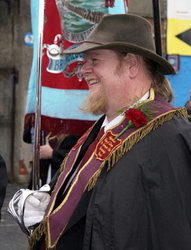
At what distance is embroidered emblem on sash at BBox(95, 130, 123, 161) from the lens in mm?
2352

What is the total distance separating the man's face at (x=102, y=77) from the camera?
243 cm

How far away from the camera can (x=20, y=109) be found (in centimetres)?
→ 1000

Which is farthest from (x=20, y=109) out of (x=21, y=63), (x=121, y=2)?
(x=121, y=2)

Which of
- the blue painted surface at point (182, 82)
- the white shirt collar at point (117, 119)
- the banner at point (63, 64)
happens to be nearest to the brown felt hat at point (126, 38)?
the white shirt collar at point (117, 119)

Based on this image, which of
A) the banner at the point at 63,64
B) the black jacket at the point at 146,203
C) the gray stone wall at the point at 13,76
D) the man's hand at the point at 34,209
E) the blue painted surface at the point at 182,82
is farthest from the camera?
the gray stone wall at the point at 13,76

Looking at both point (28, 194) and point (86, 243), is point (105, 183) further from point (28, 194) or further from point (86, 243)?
point (28, 194)

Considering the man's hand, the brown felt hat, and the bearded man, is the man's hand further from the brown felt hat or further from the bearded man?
the brown felt hat

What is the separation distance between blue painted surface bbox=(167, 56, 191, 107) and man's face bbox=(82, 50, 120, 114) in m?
2.04

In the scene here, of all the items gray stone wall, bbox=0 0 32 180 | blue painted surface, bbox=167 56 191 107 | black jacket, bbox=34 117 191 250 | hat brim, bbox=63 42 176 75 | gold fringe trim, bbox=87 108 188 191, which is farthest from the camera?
gray stone wall, bbox=0 0 32 180

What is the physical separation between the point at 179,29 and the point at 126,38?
2247mm

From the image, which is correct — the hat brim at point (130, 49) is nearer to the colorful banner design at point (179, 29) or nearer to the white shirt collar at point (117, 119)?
the white shirt collar at point (117, 119)

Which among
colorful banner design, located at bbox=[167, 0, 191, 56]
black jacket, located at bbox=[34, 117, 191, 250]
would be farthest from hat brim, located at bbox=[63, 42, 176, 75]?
colorful banner design, located at bbox=[167, 0, 191, 56]

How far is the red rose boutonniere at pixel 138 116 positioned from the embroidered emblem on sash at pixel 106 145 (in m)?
0.03

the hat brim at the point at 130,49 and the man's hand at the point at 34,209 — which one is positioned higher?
the hat brim at the point at 130,49
